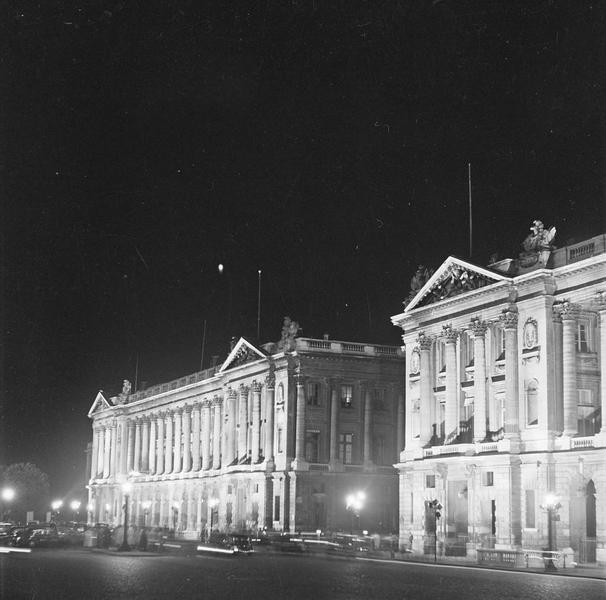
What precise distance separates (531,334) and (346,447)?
3584 centimetres

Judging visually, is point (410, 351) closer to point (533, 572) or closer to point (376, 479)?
point (376, 479)

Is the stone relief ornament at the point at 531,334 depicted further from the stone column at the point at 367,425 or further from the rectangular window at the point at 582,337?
the stone column at the point at 367,425

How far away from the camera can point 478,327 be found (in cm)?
7138

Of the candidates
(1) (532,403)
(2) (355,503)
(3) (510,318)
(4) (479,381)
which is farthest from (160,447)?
(1) (532,403)

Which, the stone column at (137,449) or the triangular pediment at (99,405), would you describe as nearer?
the stone column at (137,449)

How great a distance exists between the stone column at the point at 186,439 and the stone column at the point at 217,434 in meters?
9.28

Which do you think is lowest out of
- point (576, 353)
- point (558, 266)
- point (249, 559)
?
point (249, 559)

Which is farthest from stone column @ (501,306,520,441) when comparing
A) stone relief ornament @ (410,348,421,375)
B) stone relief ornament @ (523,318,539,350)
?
stone relief ornament @ (410,348,421,375)

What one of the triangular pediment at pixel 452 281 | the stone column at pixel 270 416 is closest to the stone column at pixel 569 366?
the triangular pediment at pixel 452 281

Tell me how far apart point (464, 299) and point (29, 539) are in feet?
105

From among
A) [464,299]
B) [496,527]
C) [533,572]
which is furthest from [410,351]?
[533,572]

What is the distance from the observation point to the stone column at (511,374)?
67.5 metres

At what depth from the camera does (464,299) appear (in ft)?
241

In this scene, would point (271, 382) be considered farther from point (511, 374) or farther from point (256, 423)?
point (511, 374)
